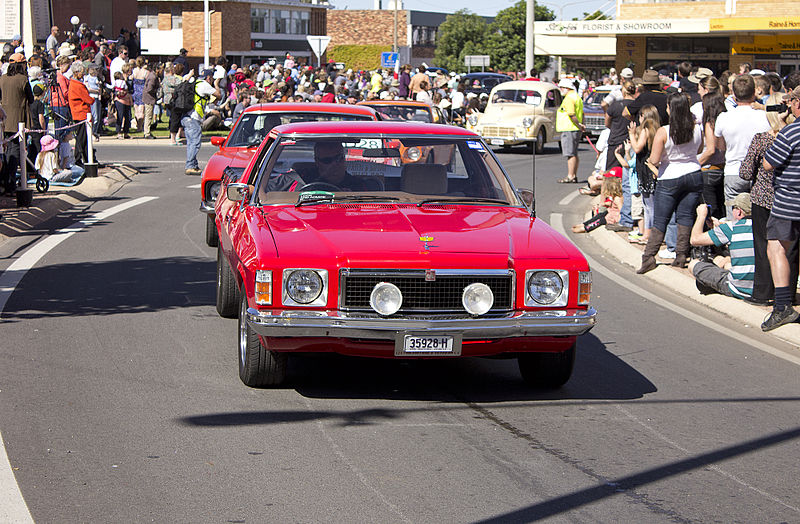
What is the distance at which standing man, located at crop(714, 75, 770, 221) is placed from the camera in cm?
1147

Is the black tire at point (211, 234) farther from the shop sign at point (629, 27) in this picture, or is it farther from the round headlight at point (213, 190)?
the shop sign at point (629, 27)

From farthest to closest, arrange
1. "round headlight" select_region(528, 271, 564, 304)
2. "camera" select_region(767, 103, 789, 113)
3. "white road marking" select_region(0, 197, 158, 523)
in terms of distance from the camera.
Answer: "camera" select_region(767, 103, 789, 113) → "round headlight" select_region(528, 271, 564, 304) → "white road marking" select_region(0, 197, 158, 523)

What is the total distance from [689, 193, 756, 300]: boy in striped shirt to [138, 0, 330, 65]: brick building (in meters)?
70.0

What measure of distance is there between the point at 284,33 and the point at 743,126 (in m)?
84.4

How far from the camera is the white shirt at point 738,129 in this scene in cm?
1158

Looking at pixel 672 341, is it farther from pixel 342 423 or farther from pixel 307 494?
pixel 307 494

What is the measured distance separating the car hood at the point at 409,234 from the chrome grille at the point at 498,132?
71.5ft

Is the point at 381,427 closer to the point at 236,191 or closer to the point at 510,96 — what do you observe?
the point at 236,191

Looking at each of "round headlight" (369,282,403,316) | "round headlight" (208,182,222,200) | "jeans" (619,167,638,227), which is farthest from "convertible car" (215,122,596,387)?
"jeans" (619,167,638,227)

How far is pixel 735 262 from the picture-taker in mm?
10281

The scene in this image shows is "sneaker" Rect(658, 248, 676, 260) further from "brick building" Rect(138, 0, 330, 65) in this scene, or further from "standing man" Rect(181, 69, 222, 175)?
"brick building" Rect(138, 0, 330, 65)

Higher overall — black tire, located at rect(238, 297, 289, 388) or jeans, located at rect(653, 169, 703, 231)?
jeans, located at rect(653, 169, 703, 231)

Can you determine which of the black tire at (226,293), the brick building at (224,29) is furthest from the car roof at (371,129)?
the brick building at (224,29)

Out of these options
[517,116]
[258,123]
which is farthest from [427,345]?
[517,116]
